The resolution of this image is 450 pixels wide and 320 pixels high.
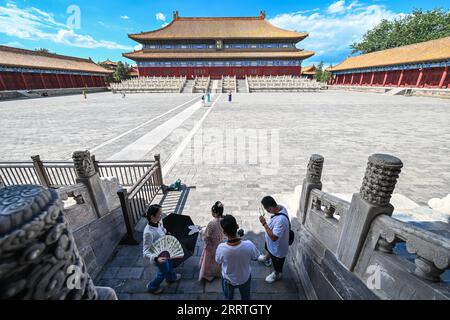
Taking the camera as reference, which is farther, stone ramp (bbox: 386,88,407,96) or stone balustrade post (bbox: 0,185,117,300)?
stone ramp (bbox: 386,88,407,96)

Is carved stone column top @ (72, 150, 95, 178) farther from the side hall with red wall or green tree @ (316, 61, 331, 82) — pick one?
green tree @ (316, 61, 331, 82)

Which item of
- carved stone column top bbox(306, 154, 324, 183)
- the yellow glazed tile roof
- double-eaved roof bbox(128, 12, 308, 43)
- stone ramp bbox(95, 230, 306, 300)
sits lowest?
stone ramp bbox(95, 230, 306, 300)

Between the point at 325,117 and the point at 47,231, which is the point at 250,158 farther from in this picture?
the point at 325,117

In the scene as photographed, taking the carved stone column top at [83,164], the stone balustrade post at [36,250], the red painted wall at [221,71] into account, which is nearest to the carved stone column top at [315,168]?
the stone balustrade post at [36,250]

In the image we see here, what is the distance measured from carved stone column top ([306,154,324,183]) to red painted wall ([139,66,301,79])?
48912 mm

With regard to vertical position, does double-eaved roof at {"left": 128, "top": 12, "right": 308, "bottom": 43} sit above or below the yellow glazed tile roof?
above

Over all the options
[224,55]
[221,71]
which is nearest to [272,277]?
[221,71]

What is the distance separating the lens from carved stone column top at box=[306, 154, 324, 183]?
338 centimetres

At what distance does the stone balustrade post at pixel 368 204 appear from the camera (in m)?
1.97

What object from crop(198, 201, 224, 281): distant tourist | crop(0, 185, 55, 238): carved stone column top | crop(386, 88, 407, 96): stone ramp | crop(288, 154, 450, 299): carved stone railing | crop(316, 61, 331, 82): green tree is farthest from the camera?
crop(316, 61, 331, 82): green tree

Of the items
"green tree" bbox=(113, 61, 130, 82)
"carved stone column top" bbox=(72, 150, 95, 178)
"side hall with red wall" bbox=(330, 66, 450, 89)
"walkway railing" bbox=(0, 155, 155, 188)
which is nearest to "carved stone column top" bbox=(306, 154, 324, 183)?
"carved stone column top" bbox=(72, 150, 95, 178)

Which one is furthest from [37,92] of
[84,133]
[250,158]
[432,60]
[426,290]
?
[432,60]

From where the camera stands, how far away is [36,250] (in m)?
0.83
